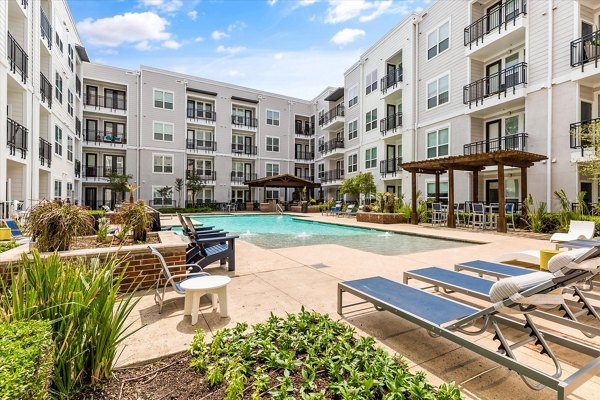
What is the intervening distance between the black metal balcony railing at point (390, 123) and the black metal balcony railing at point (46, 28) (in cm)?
2036

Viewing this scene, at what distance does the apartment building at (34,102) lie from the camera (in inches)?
428

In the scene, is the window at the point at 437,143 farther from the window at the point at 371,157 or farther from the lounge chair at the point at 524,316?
the lounge chair at the point at 524,316

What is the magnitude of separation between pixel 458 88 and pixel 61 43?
23.8 metres

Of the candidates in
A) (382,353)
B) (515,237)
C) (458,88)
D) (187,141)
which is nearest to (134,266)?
(382,353)

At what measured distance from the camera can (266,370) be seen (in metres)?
2.35

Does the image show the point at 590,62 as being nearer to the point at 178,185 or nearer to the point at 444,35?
the point at 444,35

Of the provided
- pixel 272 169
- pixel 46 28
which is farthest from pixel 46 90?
pixel 272 169

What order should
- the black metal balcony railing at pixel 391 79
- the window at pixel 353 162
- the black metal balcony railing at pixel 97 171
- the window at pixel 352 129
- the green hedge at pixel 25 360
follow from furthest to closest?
the window at pixel 352 129 < the window at pixel 353 162 < the black metal balcony railing at pixel 97 171 < the black metal balcony railing at pixel 391 79 < the green hedge at pixel 25 360

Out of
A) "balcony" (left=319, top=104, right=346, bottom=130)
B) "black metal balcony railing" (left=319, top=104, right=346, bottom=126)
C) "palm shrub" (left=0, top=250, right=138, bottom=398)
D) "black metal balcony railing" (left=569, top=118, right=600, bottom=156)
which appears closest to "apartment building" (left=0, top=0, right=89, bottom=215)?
"palm shrub" (left=0, top=250, right=138, bottom=398)

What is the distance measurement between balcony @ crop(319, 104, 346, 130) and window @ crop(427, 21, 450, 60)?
35.7 ft

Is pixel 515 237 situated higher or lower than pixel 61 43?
lower

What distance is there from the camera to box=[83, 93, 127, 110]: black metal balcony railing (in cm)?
2613

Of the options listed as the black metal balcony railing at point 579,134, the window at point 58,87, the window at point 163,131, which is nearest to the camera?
the black metal balcony railing at point 579,134

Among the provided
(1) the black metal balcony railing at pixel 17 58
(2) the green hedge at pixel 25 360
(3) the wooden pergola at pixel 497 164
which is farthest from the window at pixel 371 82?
(2) the green hedge at pixel 25 360
